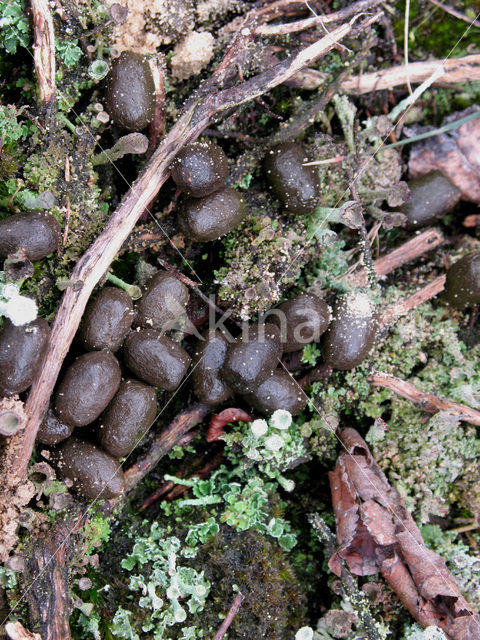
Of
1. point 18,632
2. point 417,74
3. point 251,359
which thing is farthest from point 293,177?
point 18,632

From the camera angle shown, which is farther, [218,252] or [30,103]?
[218,252]

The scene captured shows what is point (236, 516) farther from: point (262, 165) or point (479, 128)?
point (479, 128)

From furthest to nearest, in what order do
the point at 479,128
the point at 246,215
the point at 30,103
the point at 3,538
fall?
the point at 479,128 → the point at 246,215 → the point at 30,103 → the point at 3,538

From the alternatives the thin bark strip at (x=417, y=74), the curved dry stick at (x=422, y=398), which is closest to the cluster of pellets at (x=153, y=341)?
the curved dry stick at (x=422, y=398)

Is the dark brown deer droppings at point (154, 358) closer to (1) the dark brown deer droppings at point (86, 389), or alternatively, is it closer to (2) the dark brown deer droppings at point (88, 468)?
(1) the dark brown deer droppings at point (86, 389)

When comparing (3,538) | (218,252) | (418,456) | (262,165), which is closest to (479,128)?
(262,165)

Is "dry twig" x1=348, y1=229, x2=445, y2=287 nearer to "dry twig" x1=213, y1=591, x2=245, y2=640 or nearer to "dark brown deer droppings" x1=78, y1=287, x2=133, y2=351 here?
"dark brown deer droppings" x1=78, y1=287, x2=133, y2=351
